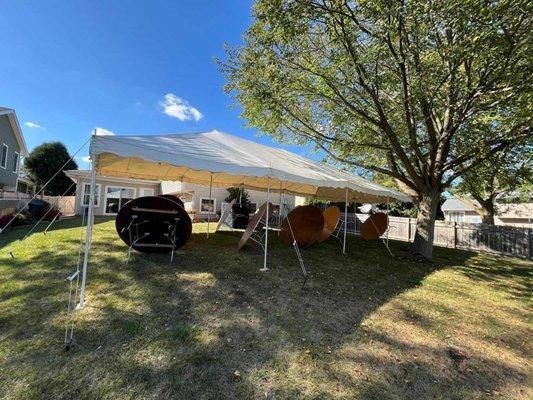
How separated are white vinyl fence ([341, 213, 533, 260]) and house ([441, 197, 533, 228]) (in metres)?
10.7

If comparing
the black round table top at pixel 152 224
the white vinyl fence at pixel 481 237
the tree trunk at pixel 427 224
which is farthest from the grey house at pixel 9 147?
the white vinyl fence at pixel 481 237

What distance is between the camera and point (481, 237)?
41.2 ft

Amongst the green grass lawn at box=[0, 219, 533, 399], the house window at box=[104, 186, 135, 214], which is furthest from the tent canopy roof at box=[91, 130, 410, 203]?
the house window at box=[104, 186, 135, 214]

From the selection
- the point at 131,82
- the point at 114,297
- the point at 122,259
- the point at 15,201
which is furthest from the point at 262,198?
the point at 114,297

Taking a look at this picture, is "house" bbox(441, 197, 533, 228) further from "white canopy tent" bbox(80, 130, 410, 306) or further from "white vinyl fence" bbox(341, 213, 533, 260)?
"white canopy tent" bbox(80, 130, 410, 306)

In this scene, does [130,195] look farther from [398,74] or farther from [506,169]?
[506,169]

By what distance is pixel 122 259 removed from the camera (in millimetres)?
5918

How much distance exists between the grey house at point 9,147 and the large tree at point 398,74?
1613 centimetres

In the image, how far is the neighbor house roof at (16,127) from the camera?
57.7 feet

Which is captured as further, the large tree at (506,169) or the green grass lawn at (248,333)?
the large tree at (506,169)

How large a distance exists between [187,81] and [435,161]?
42.9ft

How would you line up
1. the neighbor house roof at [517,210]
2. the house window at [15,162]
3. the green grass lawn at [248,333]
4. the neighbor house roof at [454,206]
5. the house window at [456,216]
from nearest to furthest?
1. the green grass lawn at [248,333]
2. the house window at [15,162]
3. the neighbor house roof at [517,210]
4. the neighbor house roof at [454,206]
5. the house window at [456,216]

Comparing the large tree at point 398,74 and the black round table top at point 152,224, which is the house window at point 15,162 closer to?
the large tree at point 398,74

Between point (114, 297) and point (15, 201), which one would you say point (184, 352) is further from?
point (15, 201)
